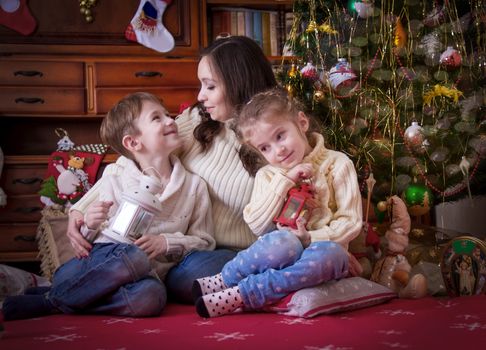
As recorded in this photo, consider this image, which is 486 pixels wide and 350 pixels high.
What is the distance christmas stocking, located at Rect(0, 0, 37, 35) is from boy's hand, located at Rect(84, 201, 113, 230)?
1.54 meters

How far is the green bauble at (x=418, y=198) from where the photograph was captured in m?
2.06

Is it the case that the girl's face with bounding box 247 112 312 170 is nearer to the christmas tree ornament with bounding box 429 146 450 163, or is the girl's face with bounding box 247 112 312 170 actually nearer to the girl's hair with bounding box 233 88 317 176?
the girl's hair with bounding box 233 88 317 176

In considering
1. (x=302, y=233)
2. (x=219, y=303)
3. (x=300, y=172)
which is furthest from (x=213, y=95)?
(x=219, y=303)

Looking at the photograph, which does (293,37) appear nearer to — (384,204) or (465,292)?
(384,204)

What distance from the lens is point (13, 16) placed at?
2789 mm

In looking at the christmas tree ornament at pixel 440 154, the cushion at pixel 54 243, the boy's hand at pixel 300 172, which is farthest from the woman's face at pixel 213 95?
the cushion at pixel 54 243

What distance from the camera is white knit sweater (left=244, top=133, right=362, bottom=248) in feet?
4.84

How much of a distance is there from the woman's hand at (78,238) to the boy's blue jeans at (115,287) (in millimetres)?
83

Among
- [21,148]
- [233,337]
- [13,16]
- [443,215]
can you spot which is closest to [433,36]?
[443,215]

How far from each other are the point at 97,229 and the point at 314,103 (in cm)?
88

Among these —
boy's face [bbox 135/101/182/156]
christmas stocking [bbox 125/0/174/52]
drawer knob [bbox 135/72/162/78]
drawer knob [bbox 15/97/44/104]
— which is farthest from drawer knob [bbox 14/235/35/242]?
boy's face [bbox 135/101/182/156]

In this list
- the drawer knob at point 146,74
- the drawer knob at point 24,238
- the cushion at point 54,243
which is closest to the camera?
the cushion at point 54,243

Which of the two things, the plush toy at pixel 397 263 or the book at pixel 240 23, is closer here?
the plush toy at pixel 397 263

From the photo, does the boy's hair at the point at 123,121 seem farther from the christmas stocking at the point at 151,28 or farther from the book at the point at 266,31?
the book at the point at 266,31
